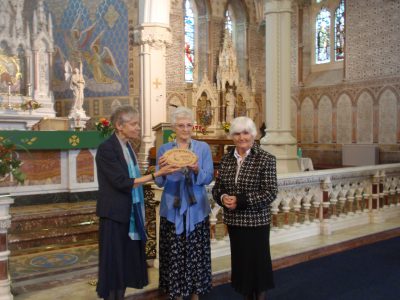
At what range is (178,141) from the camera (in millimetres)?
3549

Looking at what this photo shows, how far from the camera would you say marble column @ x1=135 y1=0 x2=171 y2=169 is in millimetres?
12680

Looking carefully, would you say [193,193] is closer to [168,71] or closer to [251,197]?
[251,197]

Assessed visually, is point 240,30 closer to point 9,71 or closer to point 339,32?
point 339,32

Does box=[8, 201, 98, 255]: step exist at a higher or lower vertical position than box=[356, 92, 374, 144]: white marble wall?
lower

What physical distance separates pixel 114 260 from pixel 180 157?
0.84m

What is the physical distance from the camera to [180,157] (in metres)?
3.28

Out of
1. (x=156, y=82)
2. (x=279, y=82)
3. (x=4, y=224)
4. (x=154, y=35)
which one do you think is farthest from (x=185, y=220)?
(x=154, y=35)

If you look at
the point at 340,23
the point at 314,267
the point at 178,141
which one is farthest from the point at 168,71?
the point at 178,141

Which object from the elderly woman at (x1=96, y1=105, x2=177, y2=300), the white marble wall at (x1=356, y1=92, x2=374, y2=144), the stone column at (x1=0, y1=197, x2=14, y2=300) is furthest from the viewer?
the white marble wall at (x1=356, y1=92, x2=374, y2=144)

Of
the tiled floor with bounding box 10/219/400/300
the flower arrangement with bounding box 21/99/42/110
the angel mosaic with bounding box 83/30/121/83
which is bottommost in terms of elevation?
the tiled floor with bounding box 10/219/400/300

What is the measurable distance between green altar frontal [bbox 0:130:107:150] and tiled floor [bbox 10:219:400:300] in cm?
256

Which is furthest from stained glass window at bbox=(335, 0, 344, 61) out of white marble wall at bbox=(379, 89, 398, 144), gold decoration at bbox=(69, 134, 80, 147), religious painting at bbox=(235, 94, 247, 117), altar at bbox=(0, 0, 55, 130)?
gold decoration at bbox=(69, 134, 80, 147)

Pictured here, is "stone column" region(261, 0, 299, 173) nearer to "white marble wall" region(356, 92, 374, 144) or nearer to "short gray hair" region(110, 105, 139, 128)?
"short gray hair" region(110, 105, 139, 128)

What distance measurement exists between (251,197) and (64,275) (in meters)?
2.38
